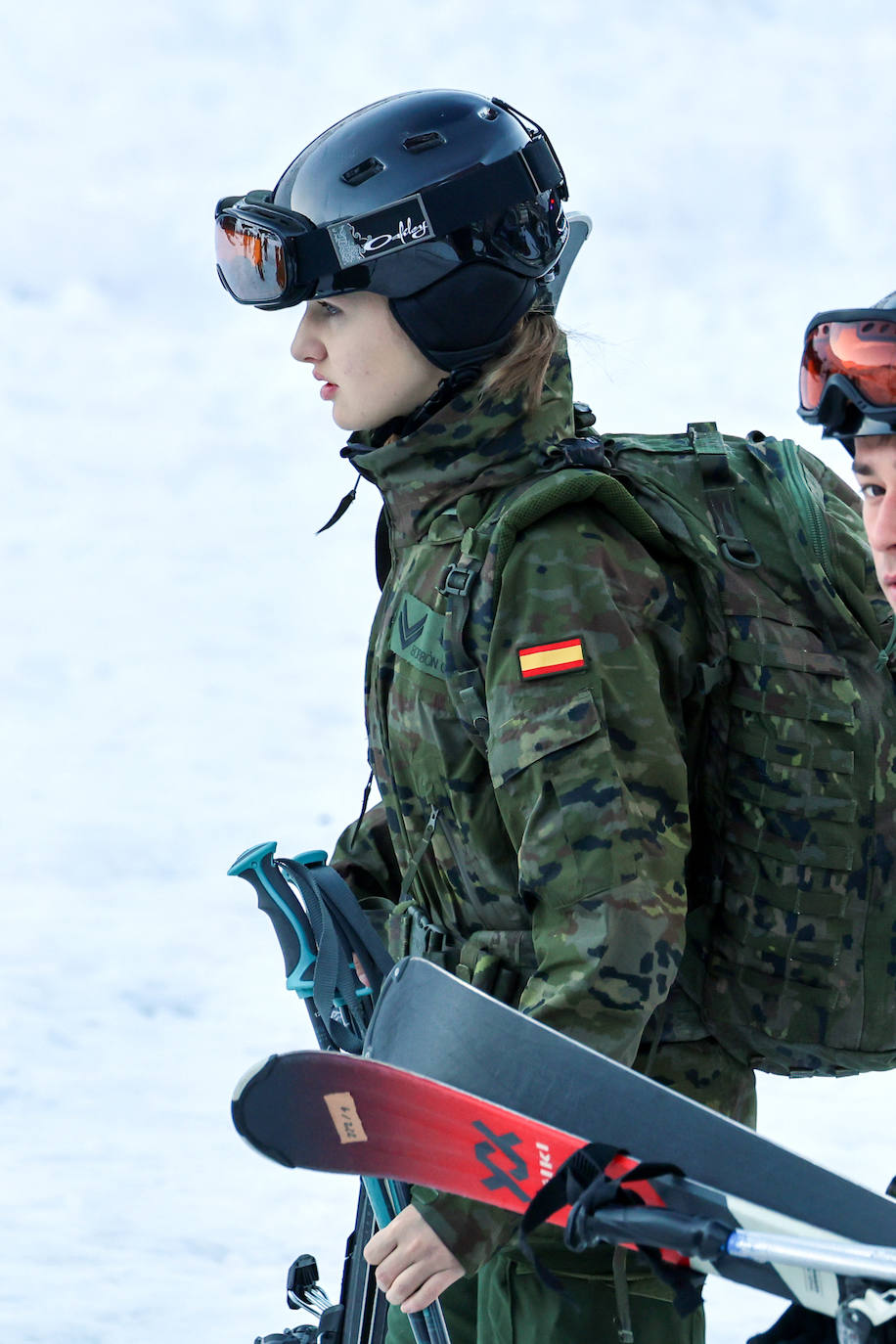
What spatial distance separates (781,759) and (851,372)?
2.31 feet

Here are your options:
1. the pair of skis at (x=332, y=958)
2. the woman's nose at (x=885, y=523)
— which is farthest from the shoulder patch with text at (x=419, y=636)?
the woman's nose at (x=885, y=523)

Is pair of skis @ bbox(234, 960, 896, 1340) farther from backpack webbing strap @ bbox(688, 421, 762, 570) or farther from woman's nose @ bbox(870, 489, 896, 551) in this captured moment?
backpack webbing strap @ bbox(688, 421, 762, 570)

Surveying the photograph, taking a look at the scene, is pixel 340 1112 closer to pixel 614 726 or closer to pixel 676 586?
pixel 614 726

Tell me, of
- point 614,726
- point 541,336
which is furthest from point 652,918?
point 541,336

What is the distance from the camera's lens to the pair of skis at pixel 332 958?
2.88m

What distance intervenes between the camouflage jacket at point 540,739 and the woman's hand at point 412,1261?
0.04 meters

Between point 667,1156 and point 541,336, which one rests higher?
point 541,336

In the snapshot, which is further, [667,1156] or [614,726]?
[614,726]

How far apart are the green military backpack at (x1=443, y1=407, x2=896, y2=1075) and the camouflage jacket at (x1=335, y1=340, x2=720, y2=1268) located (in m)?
0.05

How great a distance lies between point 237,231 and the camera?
2.76 metres

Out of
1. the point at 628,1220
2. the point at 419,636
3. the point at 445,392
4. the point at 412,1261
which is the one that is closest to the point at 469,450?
the point at 445,392

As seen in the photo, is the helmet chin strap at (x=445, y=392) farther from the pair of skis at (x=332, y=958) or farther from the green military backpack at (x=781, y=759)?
the pair of skis at (x=332, y=958)

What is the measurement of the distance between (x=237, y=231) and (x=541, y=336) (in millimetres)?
553

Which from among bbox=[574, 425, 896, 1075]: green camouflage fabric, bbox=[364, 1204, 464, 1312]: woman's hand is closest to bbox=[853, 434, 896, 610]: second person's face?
bbox=[574, 425, 896, 1075]: green camouflage fabric
